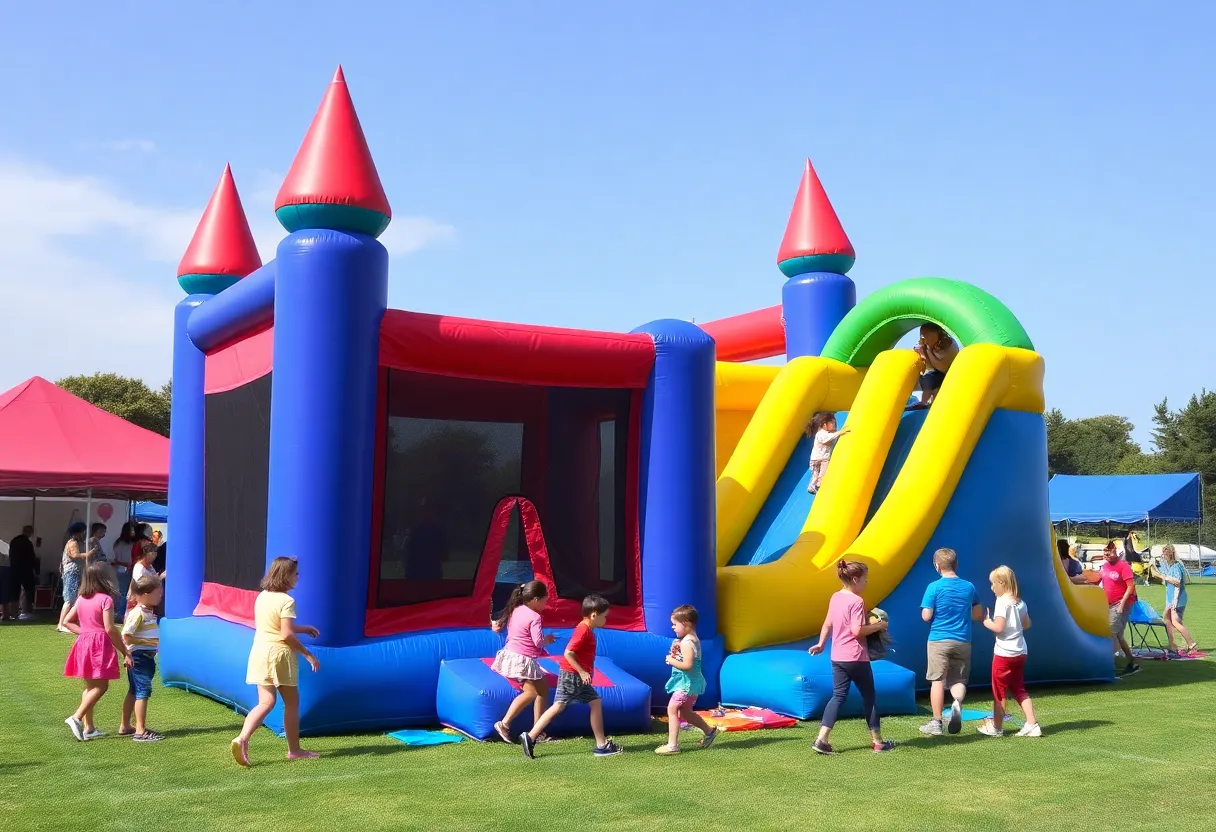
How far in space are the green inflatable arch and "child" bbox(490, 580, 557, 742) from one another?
4814 mm

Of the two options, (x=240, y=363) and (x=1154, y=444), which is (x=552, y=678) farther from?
(x=1154, y=444)

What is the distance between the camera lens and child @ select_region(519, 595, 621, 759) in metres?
6.40

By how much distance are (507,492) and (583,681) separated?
184 centimetres

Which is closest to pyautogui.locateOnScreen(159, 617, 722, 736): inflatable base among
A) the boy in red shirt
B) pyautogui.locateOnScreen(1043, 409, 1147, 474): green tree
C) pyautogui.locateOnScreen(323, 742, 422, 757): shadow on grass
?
pyautogui.locateOnScreen(323, 742, 422, 757): shadow on grass

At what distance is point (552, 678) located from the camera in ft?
22.6

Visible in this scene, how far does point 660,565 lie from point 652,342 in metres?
1.52

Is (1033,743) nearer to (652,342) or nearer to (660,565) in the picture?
(660,565)

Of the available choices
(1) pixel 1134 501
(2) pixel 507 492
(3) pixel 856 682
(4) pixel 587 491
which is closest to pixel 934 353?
(4) pixel 587 491

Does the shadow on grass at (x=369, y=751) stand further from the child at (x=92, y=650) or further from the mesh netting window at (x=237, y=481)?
the mesh netting window at (x=237, y=481)

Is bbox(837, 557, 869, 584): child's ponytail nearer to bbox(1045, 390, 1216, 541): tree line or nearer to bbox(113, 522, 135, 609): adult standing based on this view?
bbox(113, 522, 135, 609): adult standing

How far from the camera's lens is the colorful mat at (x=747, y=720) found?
288 inches

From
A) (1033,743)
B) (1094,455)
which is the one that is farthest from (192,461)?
(1094,455)

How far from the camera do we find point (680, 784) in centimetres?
562

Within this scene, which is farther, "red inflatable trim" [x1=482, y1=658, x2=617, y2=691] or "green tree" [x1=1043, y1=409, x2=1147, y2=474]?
"green tree" [x1=1043, y1=409, x2=1147, y2=474]
